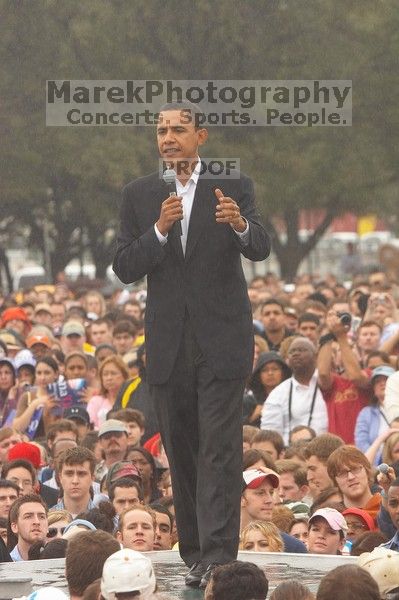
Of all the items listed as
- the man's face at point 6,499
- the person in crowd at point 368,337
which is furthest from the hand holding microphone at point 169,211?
the person in crowd at point 368,337

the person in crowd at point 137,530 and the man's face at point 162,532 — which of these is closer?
the person in crowd at point 137,530

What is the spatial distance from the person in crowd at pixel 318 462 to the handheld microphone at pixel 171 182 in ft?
14.3

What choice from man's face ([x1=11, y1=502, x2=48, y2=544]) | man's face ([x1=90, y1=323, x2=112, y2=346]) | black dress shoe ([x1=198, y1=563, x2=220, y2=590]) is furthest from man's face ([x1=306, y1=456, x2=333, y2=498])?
man's face ([x1=90, y1=323, x2=112, y2=346])

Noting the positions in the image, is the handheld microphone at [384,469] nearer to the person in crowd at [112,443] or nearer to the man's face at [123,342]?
the person in crowd at [112,443]

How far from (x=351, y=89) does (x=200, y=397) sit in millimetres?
31135

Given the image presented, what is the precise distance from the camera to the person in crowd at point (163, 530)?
1084 centimetres

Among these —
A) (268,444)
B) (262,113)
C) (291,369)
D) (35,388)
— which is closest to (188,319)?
(268,444)

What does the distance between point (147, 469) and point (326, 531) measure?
2799 mm

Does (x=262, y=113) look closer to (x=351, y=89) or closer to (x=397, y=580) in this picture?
(x=351, y=89)

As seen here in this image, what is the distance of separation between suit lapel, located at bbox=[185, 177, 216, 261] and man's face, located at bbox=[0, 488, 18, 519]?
3821 mm

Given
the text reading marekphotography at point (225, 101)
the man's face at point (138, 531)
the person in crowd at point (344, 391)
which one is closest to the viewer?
the man's face at point (138, 531)

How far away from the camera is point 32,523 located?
10.5m

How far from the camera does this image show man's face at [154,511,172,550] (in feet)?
35.6

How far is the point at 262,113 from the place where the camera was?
37.5m
